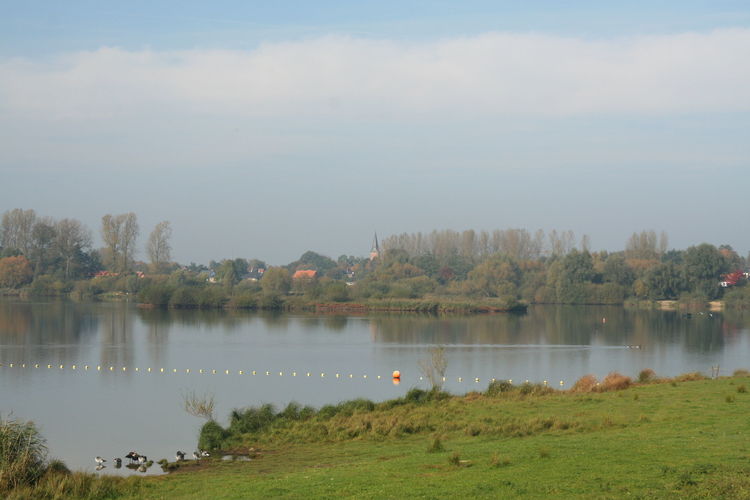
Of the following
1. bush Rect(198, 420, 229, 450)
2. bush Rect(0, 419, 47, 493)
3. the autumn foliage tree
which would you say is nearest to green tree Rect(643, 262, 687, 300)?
the autumn foliage tree

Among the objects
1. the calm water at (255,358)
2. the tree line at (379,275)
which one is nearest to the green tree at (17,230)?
the tree line at (379,275)

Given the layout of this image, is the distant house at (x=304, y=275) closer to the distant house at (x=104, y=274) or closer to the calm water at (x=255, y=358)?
the distant house at (x=104, y=274)

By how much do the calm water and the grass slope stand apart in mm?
4232

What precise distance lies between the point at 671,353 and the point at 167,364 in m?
25.9

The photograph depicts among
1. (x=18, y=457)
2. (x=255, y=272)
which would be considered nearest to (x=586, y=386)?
(x=18, y=457)

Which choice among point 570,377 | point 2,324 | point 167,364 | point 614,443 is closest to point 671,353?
point 570,377

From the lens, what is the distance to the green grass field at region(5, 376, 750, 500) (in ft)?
29.6

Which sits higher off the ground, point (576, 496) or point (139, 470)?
point (576, 496)

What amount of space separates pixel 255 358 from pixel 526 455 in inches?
1083

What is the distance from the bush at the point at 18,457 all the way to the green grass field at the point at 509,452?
1.30 meters

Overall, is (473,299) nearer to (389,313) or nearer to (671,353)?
(389,313)

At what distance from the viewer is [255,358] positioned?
37.2 m

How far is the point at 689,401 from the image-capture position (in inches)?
623

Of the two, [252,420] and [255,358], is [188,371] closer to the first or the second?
[255,358]
